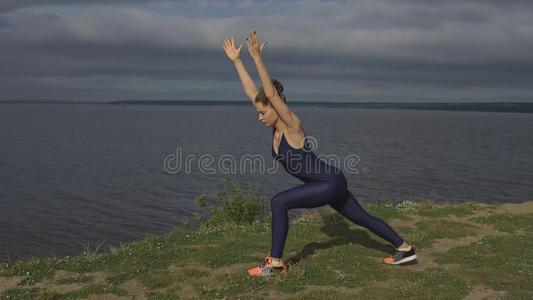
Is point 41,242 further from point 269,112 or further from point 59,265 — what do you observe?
point 269,112

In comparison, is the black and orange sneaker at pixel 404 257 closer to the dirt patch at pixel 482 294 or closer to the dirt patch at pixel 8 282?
the dirt patch at pixel 482 294

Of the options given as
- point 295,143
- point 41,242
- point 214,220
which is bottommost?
point 41,242

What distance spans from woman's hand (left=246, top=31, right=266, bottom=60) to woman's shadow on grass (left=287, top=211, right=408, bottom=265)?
4.08 metres

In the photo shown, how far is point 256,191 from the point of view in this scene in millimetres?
17031

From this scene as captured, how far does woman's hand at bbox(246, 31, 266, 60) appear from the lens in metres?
7.76

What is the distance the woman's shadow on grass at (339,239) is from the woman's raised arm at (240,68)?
3.34 metres

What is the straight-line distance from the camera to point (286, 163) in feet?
27.4

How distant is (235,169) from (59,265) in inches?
1162

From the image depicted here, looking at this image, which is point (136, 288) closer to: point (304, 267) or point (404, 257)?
point (304, 267)

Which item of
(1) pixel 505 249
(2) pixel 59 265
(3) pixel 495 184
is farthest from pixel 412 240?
(3) pixel 495 184

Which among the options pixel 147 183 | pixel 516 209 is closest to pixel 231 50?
pixel 516 209

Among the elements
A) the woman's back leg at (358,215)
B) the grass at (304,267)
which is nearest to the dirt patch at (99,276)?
the grass at (304,267)

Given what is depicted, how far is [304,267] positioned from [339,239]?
2.64 meters

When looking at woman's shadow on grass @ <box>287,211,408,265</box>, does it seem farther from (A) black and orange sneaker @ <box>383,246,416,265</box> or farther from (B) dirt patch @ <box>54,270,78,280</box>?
(B) dirt patch @ <box>54,270,78,280</box>
